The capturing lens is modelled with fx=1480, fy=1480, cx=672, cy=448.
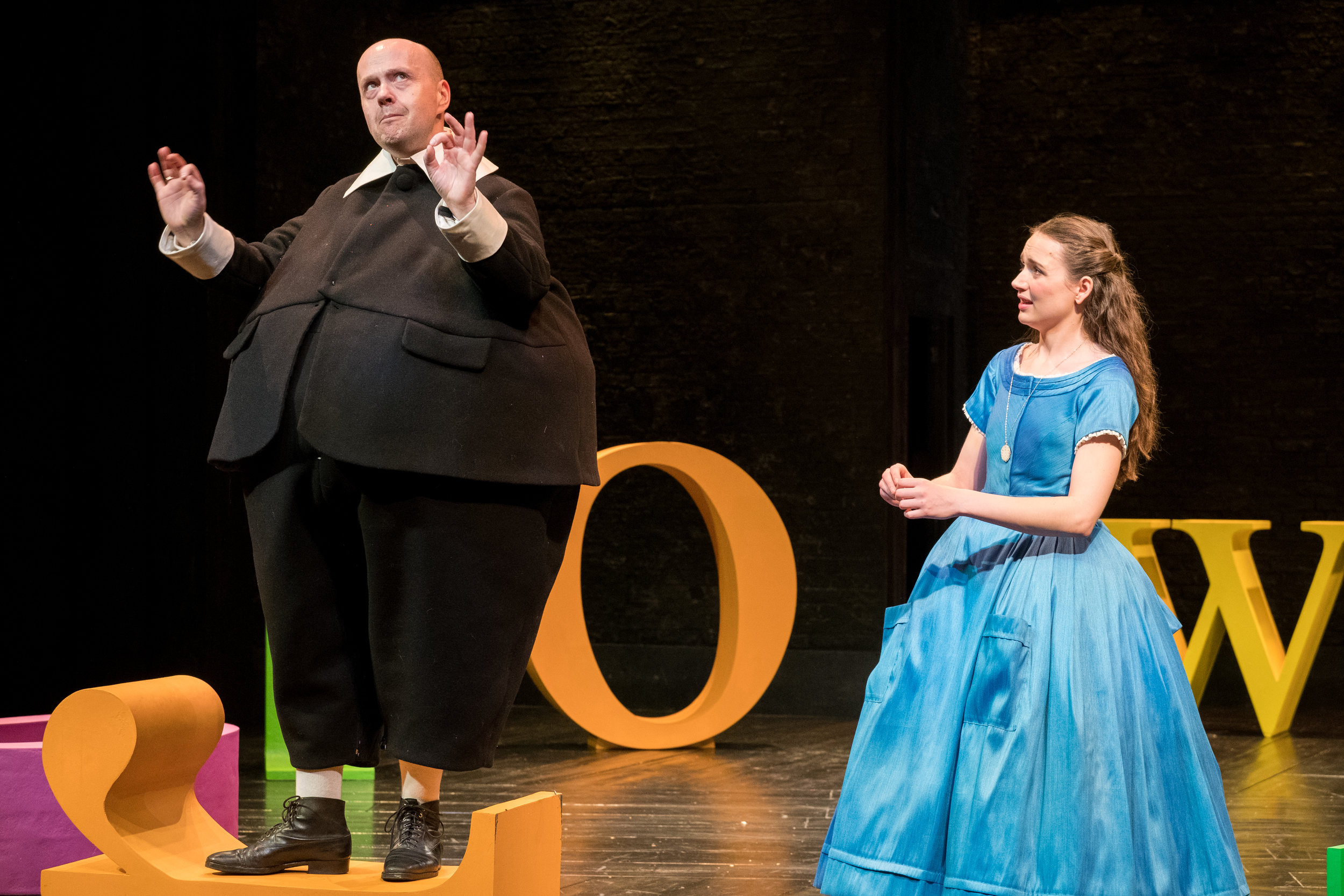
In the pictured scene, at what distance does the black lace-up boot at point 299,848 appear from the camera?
7.40 feet

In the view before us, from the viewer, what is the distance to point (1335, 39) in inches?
294

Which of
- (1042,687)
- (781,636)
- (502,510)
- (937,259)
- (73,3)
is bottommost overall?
(781,636)

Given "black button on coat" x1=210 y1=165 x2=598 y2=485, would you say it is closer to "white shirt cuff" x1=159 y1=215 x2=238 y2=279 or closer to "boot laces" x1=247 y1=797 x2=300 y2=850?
"white shirt cuff" x1=159 y1=215 x2=238 y2=279

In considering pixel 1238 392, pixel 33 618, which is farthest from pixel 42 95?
pixel 1238 392

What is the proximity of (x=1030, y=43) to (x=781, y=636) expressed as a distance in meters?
3.97

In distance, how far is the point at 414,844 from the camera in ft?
7.38

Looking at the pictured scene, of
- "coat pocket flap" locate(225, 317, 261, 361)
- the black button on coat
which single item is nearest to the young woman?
the black button on coat

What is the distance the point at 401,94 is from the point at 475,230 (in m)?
0.30

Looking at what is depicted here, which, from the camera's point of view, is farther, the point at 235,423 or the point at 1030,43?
the point at 1030,43

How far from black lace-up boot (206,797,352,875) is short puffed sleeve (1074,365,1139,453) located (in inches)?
54.9

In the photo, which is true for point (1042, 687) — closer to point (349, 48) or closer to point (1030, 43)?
point (349, 48)

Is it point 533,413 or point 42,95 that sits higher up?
point 42,95

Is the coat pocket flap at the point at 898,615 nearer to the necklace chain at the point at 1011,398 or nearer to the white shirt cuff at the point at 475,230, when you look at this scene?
the necklace chain at the point at 1011,398

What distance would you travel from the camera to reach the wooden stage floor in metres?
3.48
